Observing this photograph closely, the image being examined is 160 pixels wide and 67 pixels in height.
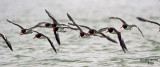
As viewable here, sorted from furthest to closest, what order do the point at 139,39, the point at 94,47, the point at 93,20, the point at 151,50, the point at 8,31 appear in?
1. the point at 93,20
2. the point at 8,31
3. the point at 139,39
4. the point at 94,47
5. the point at 151,50

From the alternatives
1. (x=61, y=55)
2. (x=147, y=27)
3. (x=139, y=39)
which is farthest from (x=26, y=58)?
(x=147, y=27)

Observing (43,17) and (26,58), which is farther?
(43,17)

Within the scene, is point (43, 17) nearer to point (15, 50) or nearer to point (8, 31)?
point (8, 31)

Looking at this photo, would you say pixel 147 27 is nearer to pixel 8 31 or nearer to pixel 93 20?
pixel 93 20

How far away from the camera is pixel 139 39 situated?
2814cm

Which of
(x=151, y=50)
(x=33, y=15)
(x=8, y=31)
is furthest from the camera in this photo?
(x=33, y=15)

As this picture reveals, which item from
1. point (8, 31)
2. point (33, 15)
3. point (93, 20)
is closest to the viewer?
point (8, 31)

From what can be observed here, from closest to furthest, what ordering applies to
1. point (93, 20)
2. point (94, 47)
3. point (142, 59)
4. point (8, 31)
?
point (142, 59), point (94, 47), point (8, 31), point (93, 20)

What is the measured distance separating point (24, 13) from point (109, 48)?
18.1 meters

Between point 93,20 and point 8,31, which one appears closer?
point 8,31

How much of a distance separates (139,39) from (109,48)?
15.2 feet

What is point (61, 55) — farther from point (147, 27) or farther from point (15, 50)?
point (147, 27)

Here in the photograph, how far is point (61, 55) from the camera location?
71.7 ft

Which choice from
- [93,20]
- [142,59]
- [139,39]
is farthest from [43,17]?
[142,59]
